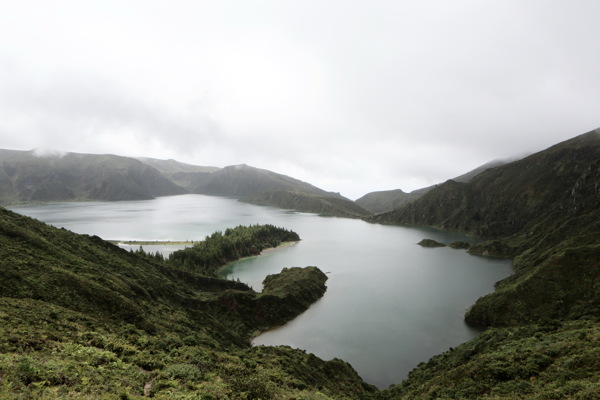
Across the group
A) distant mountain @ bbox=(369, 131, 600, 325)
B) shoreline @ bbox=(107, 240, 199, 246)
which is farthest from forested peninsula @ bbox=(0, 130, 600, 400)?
shoreline @ bbox=(107, 240, 199, 246)

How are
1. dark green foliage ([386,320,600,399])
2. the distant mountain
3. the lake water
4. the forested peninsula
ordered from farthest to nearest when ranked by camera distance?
the distant mountain < the lake water < dark green foliage ([386,320,600,399]) < the forested peninsula

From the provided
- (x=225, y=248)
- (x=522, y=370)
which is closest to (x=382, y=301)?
(x=522, y=370)

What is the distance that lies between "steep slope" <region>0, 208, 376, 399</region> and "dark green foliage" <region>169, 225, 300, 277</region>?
120 ft

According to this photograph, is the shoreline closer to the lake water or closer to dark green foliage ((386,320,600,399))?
the lake water

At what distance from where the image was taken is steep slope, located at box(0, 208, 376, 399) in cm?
1803

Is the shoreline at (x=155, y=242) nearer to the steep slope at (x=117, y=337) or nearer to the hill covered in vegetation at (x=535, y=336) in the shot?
the steep slope at (x=117, y=337)

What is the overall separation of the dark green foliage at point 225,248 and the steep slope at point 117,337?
36.4 meters

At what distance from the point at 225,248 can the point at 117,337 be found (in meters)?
97.3

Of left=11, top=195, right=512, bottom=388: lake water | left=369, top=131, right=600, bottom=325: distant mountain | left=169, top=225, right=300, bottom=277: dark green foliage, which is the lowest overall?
left=11, top=195, right=512, bottom=388: lake water

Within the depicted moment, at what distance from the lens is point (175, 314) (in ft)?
149

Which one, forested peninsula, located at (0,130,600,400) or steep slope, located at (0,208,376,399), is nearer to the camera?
steep slope, located at (0,208,376,399)

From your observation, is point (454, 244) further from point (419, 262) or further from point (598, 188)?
point (598, 188)

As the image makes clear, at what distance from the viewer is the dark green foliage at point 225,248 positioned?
Answer: 100875 mm

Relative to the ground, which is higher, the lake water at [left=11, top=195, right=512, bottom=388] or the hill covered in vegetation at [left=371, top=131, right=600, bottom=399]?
the hill covered in vegetation at [left=371, top=131, right=600, bottom=399]
